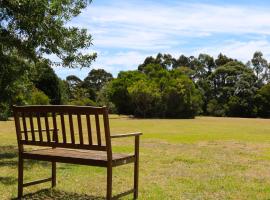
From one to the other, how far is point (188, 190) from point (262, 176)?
2.87 meters

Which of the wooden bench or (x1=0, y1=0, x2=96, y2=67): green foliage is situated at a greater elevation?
(x1=0, y1=0, x2=96, y2=67): green foliage

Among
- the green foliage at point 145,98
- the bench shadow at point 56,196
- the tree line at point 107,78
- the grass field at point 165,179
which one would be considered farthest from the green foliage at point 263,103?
the bench shadow at point 56,196

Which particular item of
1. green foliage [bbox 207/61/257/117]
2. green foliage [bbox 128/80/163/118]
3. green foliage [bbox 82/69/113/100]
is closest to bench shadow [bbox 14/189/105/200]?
green foliage [bbox 128/80/163/118]

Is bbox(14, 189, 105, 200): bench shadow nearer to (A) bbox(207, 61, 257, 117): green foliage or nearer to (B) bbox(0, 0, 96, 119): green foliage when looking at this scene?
(B) bbox(0, 0, 96, 119): green foliage

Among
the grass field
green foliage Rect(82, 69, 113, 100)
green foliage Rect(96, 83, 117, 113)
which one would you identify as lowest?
the grass field

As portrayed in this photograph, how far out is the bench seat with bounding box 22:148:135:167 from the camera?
6.88 m

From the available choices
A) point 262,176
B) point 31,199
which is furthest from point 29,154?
point 262,176

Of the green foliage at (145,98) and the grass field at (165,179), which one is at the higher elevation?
the green foliage at (145,98)

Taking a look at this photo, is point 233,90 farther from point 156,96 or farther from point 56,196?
point 56,196

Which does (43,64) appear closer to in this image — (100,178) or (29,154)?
(100,178)

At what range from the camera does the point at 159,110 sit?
71.7 meters

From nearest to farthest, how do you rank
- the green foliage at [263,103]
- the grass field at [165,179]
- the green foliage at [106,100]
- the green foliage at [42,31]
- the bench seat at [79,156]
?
the bench seat at [79,156] < the grass field at [165,179] < the green foliage at [42,31] < the green foliage at [106,100] < the green foliage at [263,103]

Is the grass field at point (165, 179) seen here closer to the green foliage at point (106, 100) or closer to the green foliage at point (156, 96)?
the green foliage at point (156, 96)

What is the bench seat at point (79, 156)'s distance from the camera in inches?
271
